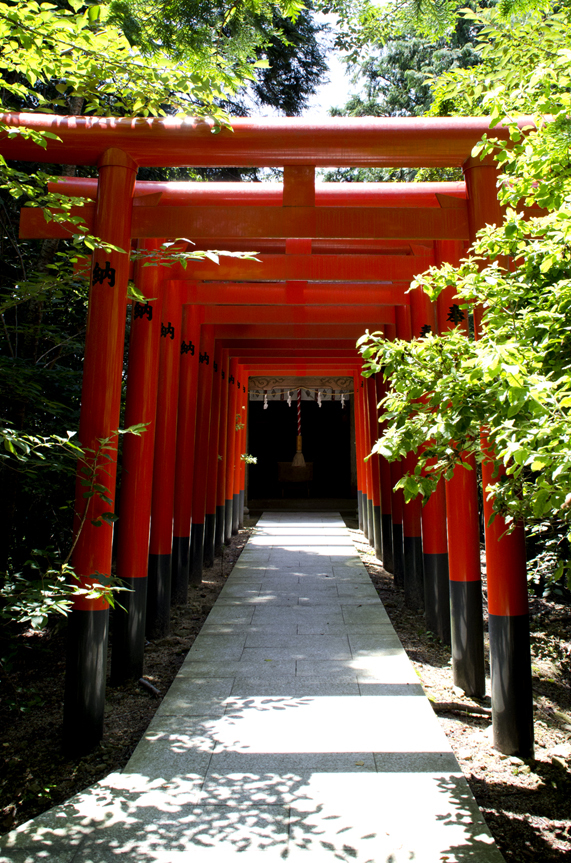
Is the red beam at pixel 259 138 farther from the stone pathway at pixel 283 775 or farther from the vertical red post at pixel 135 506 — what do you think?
the stone pathway at pixel 283 775

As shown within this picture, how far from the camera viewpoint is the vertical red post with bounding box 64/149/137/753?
3.78m

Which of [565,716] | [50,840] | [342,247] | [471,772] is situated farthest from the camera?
[342,247]

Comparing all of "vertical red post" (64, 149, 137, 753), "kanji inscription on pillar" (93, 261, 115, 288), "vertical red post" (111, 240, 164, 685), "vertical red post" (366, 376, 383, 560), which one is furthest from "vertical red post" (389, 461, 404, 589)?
"kanji inscription on pillar" (93, 261, 115, 288)

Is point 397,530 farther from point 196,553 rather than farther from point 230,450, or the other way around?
point 230,450

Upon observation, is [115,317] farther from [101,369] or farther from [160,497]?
[160,497]

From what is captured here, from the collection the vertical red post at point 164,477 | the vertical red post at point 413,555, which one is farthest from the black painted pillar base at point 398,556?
the vertical red post at point 164,477

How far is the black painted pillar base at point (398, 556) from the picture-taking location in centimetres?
827

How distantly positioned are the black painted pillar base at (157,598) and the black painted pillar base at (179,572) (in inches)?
47.0

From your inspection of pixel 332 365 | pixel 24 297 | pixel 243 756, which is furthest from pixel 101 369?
pixel 332 365

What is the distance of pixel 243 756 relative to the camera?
359 cm

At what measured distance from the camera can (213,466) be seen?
10336 mm

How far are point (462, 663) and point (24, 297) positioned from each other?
13.2 feet

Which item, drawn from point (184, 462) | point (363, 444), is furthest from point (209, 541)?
point (363, 444)

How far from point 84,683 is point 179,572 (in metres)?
3.55
